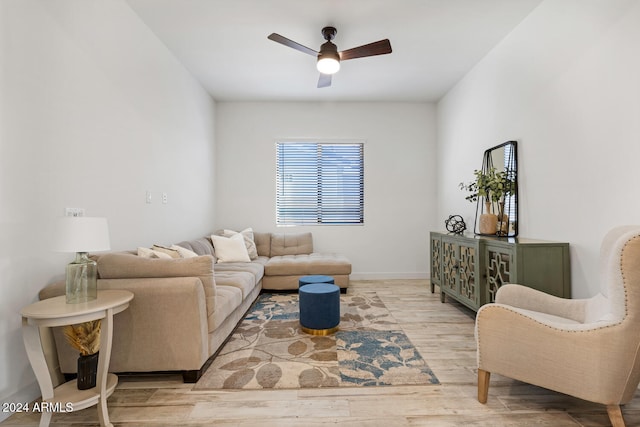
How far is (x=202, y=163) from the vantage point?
456cm

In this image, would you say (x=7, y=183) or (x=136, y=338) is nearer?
(x=7, y=183)

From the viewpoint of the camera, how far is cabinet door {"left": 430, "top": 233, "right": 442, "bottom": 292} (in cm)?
394

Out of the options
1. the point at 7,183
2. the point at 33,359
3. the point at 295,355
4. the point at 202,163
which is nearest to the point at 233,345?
the point at 295,355

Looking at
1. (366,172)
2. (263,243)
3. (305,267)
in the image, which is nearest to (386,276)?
(305,267)

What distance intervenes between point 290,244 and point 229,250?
1.08 m

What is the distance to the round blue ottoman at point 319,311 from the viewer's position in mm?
2795

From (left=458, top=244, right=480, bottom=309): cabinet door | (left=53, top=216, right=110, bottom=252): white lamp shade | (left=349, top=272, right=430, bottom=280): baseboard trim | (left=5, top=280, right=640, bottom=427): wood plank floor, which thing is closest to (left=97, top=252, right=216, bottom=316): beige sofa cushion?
(left=53, top=216, right=110, bottom=252): white lamp shade

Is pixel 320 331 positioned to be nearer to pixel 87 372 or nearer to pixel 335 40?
pixel 87 372

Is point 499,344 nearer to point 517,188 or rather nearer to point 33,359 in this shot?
point 517,188

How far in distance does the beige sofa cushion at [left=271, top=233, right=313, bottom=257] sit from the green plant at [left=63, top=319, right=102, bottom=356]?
3196mm

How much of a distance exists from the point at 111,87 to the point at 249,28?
139 centimetres

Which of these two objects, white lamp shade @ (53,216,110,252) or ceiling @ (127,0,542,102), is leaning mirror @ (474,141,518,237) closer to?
ceiling @ (127,0,542,102)

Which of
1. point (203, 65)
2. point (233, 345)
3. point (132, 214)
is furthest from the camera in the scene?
point (203, 65)

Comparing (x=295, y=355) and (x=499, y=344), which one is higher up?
(x=499, y=344)
